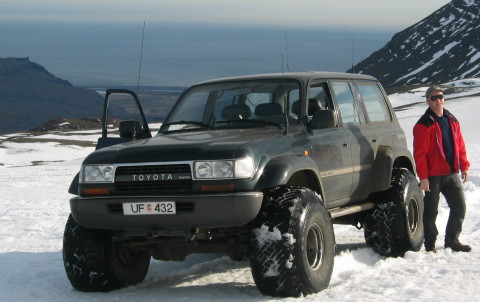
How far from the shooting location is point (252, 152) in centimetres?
615

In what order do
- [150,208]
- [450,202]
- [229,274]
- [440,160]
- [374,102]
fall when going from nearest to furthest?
1. [150,208]
2. [229,274]
3. [440,160]
4. [450,202]
5. [374,102]

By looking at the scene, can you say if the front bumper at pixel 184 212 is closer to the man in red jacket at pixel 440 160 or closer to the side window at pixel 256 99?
the side window at pixel 256 99

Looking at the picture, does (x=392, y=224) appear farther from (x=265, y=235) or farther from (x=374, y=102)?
(x=265, y=235)

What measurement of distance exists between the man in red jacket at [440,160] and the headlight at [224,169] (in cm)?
297

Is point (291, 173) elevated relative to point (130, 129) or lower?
lower

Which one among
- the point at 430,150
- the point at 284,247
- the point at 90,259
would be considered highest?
the point at 430,150

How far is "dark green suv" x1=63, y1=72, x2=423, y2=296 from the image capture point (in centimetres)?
606

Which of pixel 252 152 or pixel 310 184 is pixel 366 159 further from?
pixel 252 152

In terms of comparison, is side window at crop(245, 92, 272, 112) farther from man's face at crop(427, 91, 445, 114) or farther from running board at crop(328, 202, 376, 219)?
man's face at crop(427, 91, 445, 114)

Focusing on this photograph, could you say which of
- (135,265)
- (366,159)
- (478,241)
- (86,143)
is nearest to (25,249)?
(135,265)

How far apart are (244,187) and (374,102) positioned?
11.7ft

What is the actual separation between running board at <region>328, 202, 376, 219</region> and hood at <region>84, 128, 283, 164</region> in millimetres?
1020

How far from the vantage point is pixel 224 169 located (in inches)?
238

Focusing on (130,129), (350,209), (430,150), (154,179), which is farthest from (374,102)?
(154,179)
